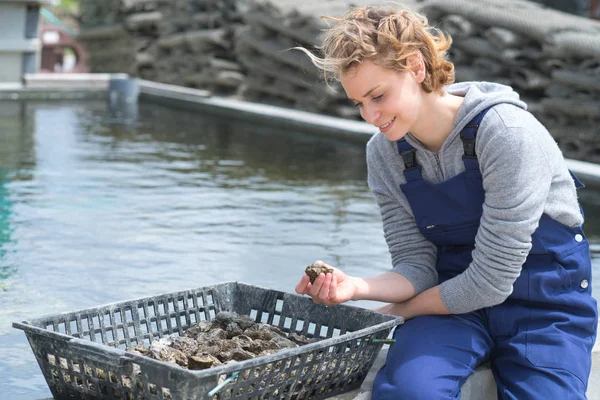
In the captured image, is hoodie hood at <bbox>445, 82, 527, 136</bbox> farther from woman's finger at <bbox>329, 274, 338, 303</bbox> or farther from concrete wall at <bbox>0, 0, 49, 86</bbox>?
concrete wall at <bbox>0, 0, 49, 86</bbox>

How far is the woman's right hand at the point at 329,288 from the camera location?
2.22 metres

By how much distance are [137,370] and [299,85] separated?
923 centimetres

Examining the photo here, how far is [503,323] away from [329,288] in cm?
45

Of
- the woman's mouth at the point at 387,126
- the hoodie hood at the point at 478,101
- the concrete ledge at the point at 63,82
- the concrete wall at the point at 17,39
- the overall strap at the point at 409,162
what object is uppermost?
the hoodie hood at the point at 478,101

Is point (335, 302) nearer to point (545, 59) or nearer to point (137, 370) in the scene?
point (137, 370)

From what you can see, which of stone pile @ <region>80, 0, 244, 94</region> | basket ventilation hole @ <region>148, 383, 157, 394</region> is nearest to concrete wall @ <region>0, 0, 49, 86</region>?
stone pile @ <region>80, 0, 244, 94</region>

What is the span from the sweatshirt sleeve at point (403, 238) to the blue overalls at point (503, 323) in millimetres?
72

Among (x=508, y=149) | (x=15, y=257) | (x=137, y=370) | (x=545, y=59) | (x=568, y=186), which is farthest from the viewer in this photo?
(x=545, y=59)

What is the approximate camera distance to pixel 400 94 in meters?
2.23

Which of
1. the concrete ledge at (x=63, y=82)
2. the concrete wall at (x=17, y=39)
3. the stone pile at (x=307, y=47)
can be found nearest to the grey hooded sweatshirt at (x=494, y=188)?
the stone pile at (x=307, y=47)

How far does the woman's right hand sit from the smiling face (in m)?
0.36

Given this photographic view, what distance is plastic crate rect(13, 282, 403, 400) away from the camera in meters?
1.86

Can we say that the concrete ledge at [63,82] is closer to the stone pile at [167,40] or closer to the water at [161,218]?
the stone pile at [167,40]

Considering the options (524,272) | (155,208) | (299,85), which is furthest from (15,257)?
(299,85)
